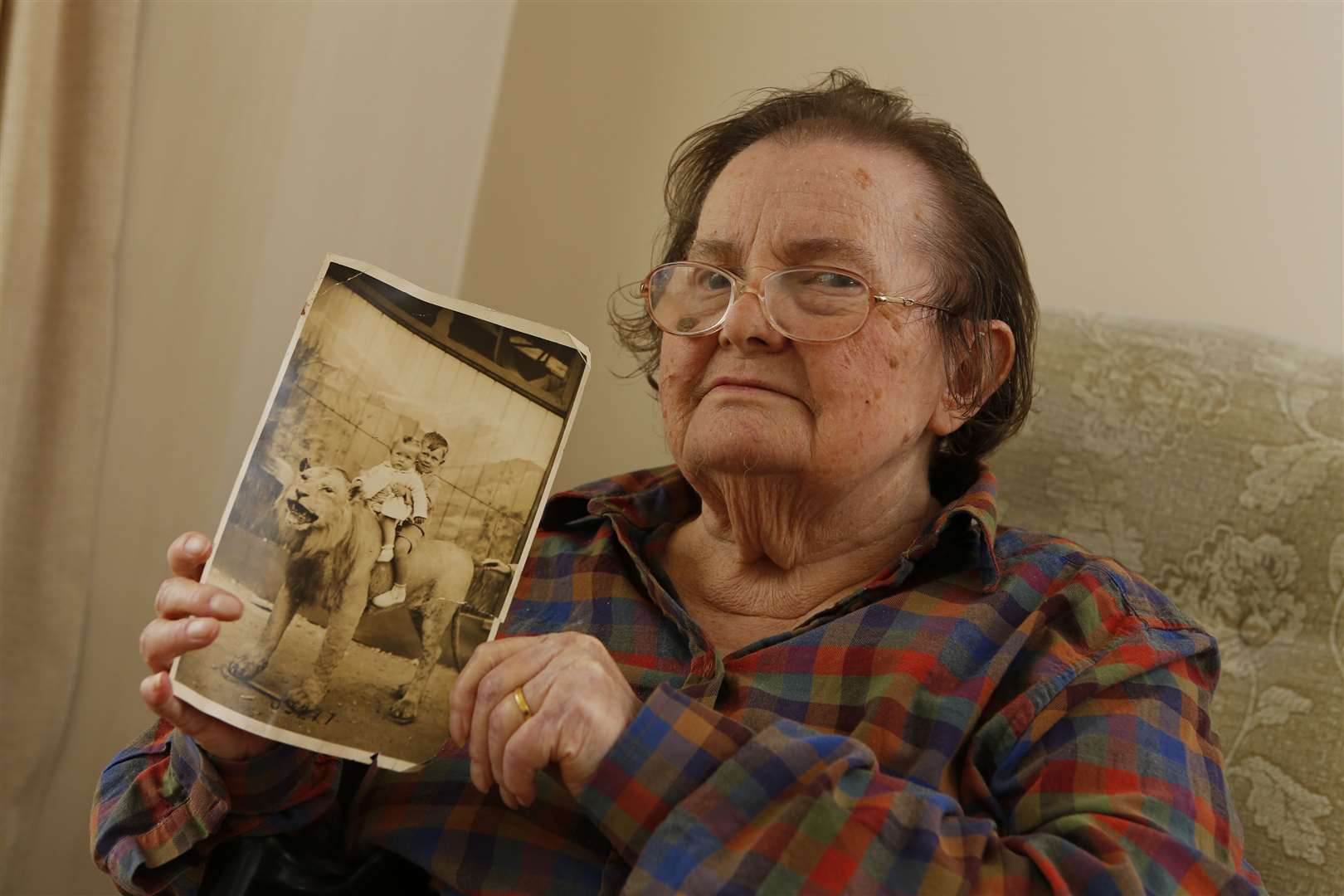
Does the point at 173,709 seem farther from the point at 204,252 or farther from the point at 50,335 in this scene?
the point at 204,252

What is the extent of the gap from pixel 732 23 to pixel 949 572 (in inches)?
43.8

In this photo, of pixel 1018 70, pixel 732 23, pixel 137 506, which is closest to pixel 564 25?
pixel 732 23

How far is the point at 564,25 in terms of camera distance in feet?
6.66

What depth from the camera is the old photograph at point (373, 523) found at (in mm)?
912

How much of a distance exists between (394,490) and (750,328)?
414 mm

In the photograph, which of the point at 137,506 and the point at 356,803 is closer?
the point at 356,803

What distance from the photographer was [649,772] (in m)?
0.85

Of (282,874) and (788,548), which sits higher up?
(788,548)

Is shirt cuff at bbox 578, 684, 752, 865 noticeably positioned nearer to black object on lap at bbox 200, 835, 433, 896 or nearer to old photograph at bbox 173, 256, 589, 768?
old photograph at bbox 173, 256, 589, 768

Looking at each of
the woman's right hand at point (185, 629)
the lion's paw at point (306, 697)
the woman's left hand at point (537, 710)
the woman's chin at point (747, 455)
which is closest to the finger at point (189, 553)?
the woman's right hand at point (185, 629)

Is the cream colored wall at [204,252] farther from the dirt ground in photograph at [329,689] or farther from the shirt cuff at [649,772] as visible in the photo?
the shirt cuff at [649,772]

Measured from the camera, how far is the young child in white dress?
3.05 ft

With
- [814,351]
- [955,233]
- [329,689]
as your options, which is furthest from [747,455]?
[329,689]

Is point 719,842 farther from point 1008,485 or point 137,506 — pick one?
point 137,506
